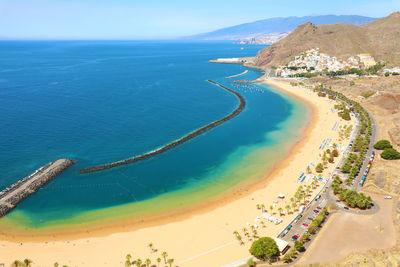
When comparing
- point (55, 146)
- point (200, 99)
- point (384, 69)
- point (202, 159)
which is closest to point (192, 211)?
point (202, 159)

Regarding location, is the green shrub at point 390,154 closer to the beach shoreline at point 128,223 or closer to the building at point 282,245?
the beach shoreline at point 128,223

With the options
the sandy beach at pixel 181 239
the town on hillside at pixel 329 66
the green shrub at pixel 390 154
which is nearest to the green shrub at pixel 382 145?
the green shrub at pixel 390 154

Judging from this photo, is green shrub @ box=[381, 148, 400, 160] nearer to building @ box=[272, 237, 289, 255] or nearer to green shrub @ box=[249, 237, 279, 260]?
building @ box=[272, 237, 289, 255]

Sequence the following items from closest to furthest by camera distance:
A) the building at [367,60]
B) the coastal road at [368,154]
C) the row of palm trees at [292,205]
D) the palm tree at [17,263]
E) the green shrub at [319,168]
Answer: the palm tree at [17,263] → the row of palm trees at [292,205] → the coastal road at [368,154] → the green shrub at [319,168] → the building at [367,60]

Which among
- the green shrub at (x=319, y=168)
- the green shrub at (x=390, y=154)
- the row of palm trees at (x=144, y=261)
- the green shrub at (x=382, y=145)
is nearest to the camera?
the row of palm trees at (x=144, y=261)

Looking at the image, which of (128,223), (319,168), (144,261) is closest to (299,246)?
(144,261)

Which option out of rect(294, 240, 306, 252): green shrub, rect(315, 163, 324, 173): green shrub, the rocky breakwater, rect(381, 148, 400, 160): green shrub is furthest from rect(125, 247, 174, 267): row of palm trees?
rect(381, 148, 400, 160): green shrub
